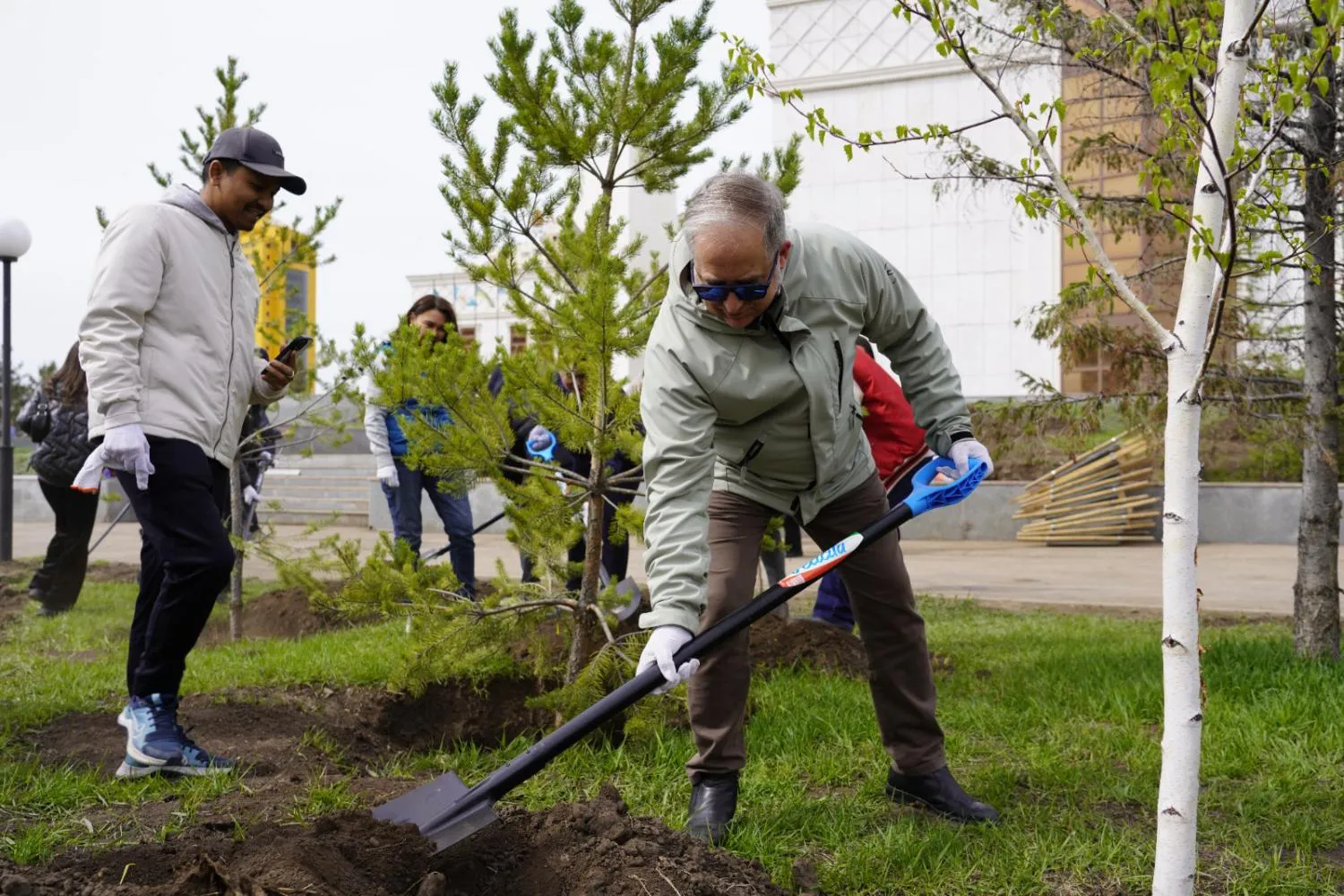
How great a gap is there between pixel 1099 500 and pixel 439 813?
1019 cm

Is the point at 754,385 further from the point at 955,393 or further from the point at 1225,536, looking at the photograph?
the point at 1225,536

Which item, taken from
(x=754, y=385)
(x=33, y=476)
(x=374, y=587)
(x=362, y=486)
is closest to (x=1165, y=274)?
(x=754, y=385)

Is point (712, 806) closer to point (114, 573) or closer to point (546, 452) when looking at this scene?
point (546, 452)

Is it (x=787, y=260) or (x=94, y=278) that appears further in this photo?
(x=94, y=278)

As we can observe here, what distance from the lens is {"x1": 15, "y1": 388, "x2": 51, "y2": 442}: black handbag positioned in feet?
25.0

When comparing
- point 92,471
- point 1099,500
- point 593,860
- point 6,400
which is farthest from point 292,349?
point 1099,500

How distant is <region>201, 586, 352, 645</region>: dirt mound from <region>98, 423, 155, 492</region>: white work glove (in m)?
3.42

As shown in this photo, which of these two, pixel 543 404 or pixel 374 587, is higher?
pixel 543 404

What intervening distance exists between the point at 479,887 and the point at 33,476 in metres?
18.2

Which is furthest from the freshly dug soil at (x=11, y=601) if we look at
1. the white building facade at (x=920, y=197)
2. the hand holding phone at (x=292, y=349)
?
the white building facade at (x=920, y=197)

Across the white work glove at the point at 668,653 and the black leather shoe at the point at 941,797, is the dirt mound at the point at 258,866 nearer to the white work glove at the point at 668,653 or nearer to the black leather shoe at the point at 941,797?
the white work glove at the point at 668,653

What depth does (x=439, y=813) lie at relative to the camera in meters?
2.77

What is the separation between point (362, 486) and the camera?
17266 millimetres

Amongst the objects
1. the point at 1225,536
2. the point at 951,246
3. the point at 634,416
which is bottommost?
the point at 1225,536
